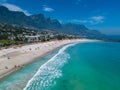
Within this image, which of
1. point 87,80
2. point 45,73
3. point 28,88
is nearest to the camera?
point 28,88

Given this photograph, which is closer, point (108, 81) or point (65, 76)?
point (108, 81)

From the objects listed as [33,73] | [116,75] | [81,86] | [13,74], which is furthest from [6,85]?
[116,75]

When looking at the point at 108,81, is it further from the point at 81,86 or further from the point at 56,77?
the point at 56,77

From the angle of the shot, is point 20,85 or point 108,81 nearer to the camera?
point 20,85

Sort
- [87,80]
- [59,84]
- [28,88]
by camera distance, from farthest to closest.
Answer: [87,80] → [59,84] → [28,88]

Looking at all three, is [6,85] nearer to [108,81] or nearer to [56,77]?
[56,77]

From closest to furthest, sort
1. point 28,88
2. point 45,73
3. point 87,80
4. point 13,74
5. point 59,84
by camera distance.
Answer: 1. point 28,88
2. point 59,84
3. point 87,80
4. point 13,74
5. point 45,73

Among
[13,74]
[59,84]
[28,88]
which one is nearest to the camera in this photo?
[28,88]

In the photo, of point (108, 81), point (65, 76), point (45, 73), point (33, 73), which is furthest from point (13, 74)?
point (108, 81)

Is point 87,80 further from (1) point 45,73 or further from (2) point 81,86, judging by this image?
(1) point 45,73
